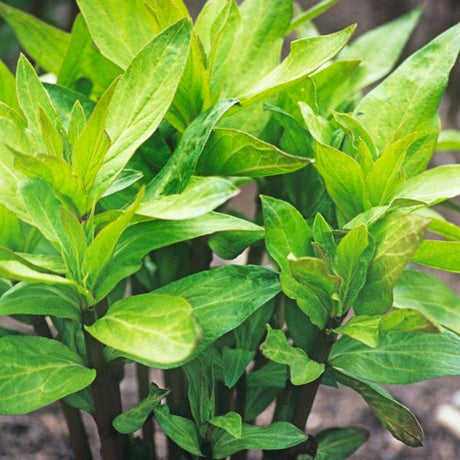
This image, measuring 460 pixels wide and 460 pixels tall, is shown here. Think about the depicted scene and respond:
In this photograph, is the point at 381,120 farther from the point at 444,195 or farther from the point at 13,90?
the point at 13,90

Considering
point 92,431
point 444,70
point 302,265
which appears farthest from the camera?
point 92,431

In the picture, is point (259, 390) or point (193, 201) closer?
point (193, 201)

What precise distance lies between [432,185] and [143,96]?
0.24 metres

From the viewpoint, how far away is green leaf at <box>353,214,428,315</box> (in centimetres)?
44

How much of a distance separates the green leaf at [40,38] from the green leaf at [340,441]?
0.47m

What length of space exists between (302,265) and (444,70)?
0.74 feet

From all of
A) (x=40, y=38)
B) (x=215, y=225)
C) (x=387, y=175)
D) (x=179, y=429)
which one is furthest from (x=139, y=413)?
(x=40, y=38)

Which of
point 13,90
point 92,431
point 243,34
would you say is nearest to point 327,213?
point 243,34

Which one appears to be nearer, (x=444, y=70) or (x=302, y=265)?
(x=302, y=265)

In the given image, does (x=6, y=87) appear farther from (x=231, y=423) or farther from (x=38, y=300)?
(x=231, y=423)

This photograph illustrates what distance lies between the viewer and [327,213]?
23.1 inches

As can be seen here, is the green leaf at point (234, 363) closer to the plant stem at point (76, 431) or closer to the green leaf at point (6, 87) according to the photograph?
the plant stem at point (76, 431)

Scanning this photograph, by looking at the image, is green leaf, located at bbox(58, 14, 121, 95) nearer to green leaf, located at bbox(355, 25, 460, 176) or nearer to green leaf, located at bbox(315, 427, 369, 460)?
green leaf, located at bbox(355, 25, 460, 176)

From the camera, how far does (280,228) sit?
1.65 ft
